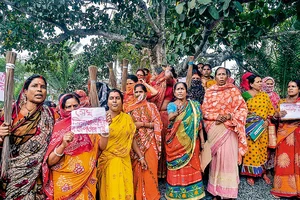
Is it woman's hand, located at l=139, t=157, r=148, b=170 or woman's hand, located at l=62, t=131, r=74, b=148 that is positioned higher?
woman's hand, located at l=62, t=131, r=74, b=148

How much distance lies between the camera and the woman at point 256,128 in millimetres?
4496

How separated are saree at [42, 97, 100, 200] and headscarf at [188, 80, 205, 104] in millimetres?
2245

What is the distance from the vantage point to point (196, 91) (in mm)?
4730

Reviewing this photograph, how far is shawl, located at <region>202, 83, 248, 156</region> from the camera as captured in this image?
3.97 m

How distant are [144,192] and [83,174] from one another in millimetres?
1129

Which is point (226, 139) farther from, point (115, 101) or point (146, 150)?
point (115, 101)

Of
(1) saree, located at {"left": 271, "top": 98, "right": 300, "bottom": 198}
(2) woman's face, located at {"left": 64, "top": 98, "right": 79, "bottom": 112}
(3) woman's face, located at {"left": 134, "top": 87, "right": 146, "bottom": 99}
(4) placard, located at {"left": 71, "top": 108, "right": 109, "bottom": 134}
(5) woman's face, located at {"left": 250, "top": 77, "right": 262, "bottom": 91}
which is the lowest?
(1) saree, located at {"left": 271, "top": 98, "right": 300, "bottom": 198}

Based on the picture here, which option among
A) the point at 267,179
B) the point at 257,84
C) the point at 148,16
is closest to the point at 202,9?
the point at 257,84

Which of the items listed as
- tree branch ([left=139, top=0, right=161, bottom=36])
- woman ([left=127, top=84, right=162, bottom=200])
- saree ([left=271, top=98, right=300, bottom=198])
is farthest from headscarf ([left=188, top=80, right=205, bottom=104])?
tree branch ([left=139, top=0, right=161, bottom=36])

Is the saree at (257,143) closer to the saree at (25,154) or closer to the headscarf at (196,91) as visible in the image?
the headscarf at (196,91)

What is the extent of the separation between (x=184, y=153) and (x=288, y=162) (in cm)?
176

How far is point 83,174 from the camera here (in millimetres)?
2906

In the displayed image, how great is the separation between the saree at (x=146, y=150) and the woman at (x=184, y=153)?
0.21 meters

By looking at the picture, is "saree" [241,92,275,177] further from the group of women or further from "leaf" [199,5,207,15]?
"leaf" [199,5,207,15]
